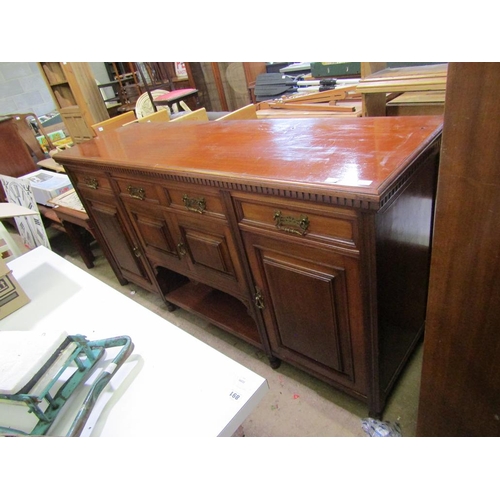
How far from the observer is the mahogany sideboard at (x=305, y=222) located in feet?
2.75

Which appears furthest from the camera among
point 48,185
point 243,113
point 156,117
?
point 48,185

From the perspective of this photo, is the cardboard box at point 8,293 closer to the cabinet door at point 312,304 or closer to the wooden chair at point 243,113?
the cabinet door at point 312,304

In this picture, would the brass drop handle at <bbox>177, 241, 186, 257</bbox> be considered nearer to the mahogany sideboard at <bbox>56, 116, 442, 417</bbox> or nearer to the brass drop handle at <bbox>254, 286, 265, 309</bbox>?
the mahogany sideboard at <bbox>56, 116, 442, 417</bbox>

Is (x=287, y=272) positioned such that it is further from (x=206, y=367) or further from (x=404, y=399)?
(x=404, y=399)

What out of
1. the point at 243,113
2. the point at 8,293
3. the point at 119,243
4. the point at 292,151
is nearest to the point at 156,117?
the point at 243,113

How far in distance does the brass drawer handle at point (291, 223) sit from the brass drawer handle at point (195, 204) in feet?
1.04

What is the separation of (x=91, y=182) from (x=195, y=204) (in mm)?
801

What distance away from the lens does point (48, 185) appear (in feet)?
8.69

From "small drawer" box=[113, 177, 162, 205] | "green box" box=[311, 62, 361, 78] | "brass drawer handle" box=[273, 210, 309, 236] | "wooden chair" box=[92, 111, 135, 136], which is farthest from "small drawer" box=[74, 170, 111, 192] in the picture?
"green box" box=[311, 62, 361, 78]

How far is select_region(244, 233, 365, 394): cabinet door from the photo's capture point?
0.94 meters

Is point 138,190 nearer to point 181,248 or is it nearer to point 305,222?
point 181,248

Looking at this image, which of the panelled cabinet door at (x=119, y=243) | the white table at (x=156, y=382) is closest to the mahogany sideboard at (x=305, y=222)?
the panelled cabinet door at (x=119, y=243)
